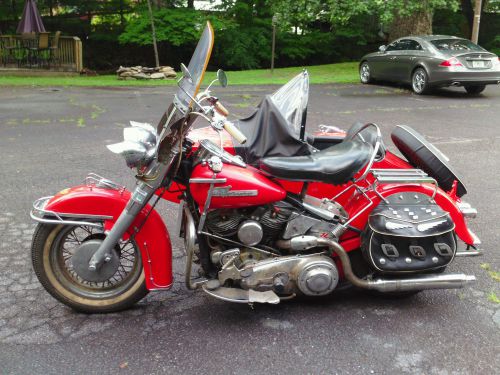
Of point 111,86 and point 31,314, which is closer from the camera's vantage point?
point 31,314

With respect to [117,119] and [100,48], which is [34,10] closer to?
[100,48]

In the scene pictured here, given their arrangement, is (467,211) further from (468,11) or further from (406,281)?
(468,11)

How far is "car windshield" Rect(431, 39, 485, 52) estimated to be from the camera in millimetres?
13305

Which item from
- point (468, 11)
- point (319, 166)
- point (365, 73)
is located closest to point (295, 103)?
point (319, 166)

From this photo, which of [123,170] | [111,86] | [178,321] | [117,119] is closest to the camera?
[178,321]

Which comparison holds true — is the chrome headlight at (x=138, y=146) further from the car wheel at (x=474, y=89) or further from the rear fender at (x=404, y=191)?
the car wheel at (x=474, y=89)

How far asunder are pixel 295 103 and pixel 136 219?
124 centimetres

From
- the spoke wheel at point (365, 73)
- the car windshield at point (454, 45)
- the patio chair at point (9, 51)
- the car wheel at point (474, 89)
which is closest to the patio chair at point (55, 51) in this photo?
the patio chair at point (9, 51)

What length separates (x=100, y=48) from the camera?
25297mm

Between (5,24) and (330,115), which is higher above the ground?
(5,24)

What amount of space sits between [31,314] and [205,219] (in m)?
1.36

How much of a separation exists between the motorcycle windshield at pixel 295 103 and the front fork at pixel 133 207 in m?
0.77

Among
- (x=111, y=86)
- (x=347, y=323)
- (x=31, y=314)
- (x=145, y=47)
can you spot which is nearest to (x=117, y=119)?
(x=111, y=86)

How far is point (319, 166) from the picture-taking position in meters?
3.09
